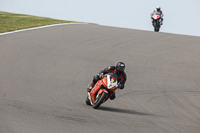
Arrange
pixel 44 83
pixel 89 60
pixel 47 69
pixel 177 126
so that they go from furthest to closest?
pixel 89 60 < pixel 47 69 < pixel 44 83 < pixel 177 126

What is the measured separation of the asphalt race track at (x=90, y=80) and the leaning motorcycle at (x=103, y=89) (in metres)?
0.24

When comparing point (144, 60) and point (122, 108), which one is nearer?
point (122, 108)

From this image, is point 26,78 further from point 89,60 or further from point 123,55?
point 123,55

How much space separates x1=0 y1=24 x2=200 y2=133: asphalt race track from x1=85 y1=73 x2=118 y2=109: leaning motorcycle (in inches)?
9.3

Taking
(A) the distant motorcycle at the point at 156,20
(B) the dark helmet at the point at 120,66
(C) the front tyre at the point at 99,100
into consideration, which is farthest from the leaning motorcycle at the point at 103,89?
(A) the distant motorcycle at the point at 156,20

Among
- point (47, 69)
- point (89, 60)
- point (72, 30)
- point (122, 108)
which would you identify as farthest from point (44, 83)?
point (72, 30)

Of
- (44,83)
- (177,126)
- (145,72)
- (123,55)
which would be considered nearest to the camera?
(177,126)

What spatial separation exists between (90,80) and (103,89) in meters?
3.83

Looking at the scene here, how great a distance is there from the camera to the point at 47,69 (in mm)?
15023

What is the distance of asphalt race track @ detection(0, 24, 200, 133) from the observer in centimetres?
861

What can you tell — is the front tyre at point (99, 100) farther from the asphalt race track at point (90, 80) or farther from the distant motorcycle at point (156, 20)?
the distant motorcycle at point (156, 20)

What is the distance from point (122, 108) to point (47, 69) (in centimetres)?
474

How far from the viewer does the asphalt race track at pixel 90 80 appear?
8609 millimetres

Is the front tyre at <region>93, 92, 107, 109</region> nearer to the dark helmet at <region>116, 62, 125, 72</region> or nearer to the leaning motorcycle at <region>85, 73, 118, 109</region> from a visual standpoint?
the leaning motorcycle at <region>85, 73, 118, 109</region>
